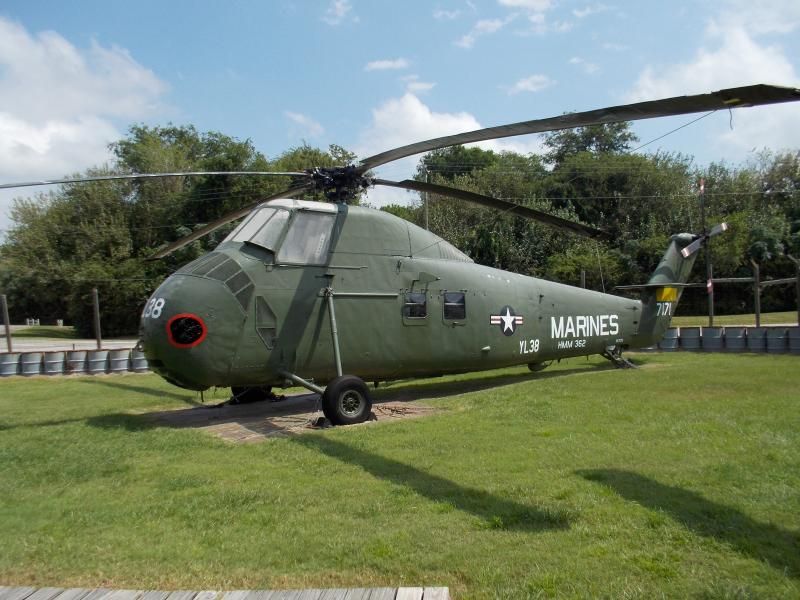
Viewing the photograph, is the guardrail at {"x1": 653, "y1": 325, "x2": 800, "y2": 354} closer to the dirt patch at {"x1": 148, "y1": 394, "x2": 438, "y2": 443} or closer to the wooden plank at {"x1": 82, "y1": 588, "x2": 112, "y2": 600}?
the dirt patch at {"x1": 148, "y1": 394, "x2": 438, "y2": 443}

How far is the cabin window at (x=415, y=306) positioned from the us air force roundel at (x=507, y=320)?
6.09 feet

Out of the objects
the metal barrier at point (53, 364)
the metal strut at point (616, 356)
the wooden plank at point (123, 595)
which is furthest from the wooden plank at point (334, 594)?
the metal barrier at point (53, 364)

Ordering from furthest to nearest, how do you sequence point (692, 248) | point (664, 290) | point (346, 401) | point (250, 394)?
1. point (692, 248)
2. point (664, 290)
3. point (250, 394)
4. point (346, 401)

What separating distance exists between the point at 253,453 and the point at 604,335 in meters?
10.9

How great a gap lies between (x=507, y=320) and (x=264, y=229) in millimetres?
5870

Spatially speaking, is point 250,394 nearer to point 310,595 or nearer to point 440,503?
point 440,503

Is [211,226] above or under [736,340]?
above

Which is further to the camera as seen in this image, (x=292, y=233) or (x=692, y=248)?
(x=692, y=248)

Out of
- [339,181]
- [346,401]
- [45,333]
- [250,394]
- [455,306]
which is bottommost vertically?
[250,394]

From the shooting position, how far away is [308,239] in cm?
1119

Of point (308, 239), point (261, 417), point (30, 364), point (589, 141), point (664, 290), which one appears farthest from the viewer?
point (589, 141)

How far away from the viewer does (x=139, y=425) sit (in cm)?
1050

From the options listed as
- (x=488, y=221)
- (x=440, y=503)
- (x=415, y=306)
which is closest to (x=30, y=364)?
(x=415, y=306)

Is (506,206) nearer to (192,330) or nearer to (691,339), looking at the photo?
(192,330)
